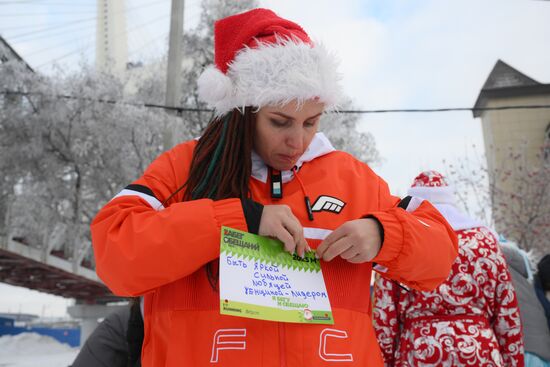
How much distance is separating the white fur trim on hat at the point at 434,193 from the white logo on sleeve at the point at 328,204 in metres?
1.34

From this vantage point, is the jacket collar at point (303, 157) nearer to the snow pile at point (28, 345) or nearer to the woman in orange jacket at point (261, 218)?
the woman in orange jacket at point (261, 218)

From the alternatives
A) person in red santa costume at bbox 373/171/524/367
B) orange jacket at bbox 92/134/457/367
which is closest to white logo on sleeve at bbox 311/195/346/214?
orange jacket at bbox 92/134/457/367

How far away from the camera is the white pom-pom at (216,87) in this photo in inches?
60.4

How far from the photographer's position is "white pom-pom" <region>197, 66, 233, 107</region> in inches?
60.4

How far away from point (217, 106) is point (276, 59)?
0.23 m

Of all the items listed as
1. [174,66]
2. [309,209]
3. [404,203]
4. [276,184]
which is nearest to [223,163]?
[276,184]

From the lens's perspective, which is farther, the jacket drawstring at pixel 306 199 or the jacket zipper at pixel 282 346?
the jacket drawstring at pixel 306 199

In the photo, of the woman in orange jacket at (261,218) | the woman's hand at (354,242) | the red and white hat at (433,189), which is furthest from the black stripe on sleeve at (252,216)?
the red and white hat at (433,189)

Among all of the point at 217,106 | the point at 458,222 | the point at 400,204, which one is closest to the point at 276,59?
the point at 217,106

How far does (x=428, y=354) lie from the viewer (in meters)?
2.25

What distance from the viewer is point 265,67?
1.46m

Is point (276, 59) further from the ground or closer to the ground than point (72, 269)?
closer to the ground

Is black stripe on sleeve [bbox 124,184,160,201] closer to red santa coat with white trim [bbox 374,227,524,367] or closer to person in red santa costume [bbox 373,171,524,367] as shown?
person in red santa costume [bbox 373,171,524,367]

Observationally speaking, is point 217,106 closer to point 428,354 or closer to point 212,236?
point 212,236
